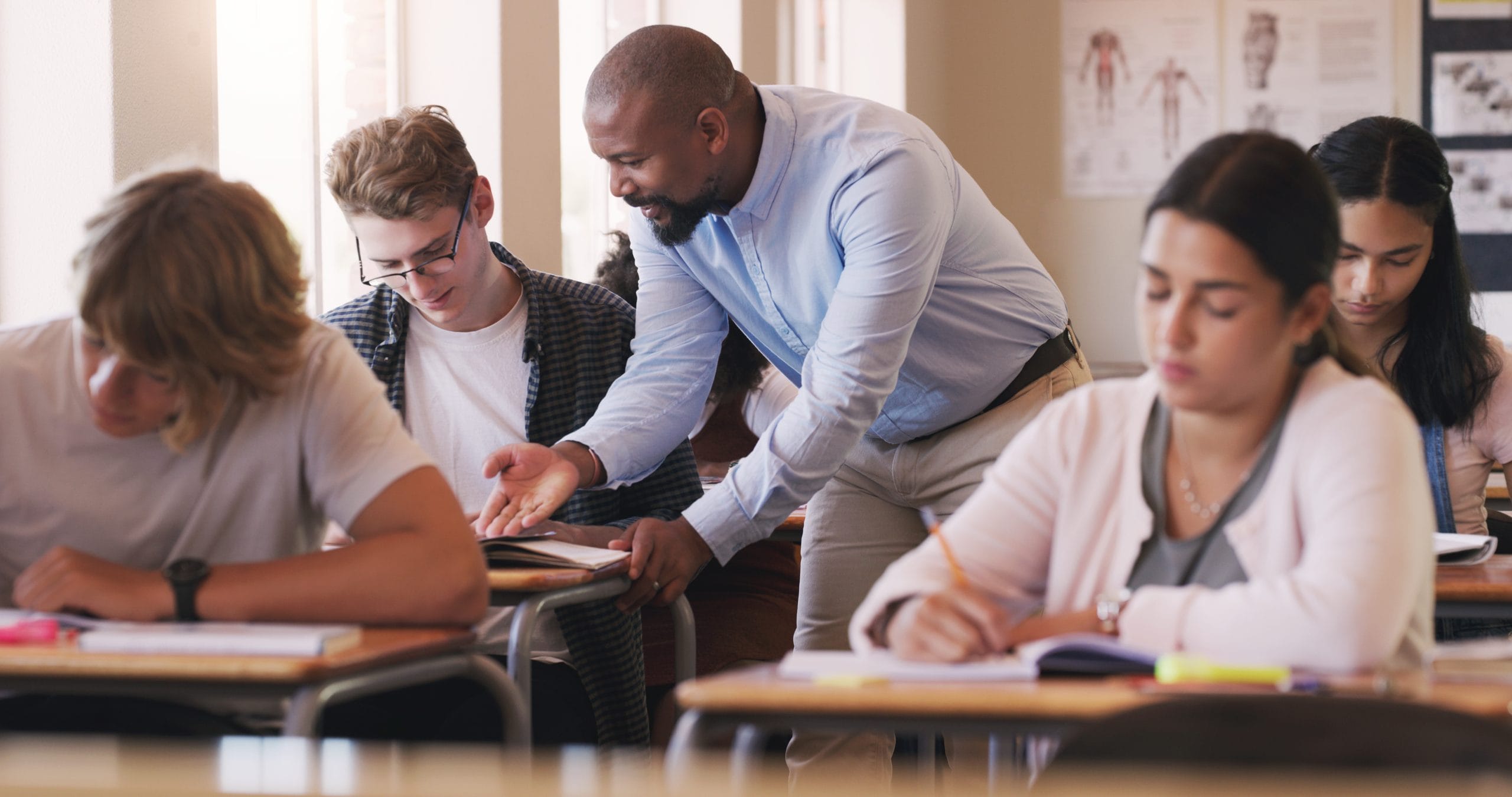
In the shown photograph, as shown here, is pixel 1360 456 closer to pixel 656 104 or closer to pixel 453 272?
pixel 656 104

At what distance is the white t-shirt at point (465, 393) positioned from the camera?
2.78m

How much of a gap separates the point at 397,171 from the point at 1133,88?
5098 mm

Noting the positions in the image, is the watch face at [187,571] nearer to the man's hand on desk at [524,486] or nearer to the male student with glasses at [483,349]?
the man's hand on desk at [524,486]

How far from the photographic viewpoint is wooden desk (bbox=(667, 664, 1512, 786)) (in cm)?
124

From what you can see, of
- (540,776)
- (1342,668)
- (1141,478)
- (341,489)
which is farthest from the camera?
(341,489)

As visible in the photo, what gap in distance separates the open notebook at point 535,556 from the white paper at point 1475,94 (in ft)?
18.4

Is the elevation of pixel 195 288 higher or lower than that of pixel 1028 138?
lower

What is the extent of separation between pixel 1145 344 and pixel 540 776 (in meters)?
0.94

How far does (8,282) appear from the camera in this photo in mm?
2537

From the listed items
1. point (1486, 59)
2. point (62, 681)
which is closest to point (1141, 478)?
point (62, 681)

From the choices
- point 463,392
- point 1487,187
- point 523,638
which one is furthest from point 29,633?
point 1487,187

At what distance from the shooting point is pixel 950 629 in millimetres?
1451

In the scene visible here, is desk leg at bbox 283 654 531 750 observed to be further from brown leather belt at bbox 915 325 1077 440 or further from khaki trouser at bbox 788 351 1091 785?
brown leather belt at bbox 915 325 1077 440

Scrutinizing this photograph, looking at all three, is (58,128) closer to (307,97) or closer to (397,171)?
(397,171)
